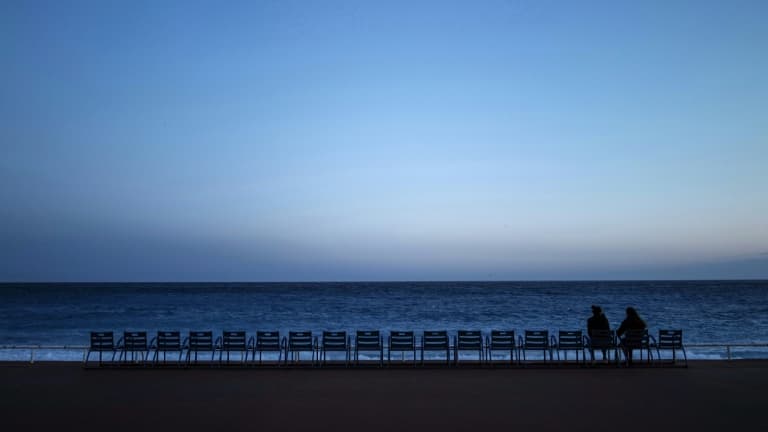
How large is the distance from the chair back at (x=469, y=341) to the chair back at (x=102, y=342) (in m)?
6.74

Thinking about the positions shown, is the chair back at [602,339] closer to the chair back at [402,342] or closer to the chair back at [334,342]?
the chair back at [402,342]

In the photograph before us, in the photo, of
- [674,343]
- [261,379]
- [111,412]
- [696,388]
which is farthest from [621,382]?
[111,412]

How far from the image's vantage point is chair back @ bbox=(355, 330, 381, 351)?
11.5 m

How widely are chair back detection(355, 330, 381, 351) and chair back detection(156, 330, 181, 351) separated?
3.54 m

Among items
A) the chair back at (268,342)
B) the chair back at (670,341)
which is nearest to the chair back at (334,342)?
the chair back at (268,342)

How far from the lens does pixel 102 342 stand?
460 inches

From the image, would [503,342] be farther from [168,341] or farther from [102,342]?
[102,342]

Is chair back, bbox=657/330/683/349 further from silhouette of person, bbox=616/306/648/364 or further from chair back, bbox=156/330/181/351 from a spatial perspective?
chair back, bbox=156/330/181/351

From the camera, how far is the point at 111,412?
25.0ft

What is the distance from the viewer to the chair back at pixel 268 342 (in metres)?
11.6

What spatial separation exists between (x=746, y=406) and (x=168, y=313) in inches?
1934

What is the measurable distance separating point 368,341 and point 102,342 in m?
5.22

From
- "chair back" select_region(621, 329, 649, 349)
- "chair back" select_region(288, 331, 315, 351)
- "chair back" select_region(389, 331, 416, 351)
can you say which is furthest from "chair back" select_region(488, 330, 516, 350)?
"chair back" select_region(288, 331, 315, 351)

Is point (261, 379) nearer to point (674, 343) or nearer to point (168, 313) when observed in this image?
point (674, 343)
